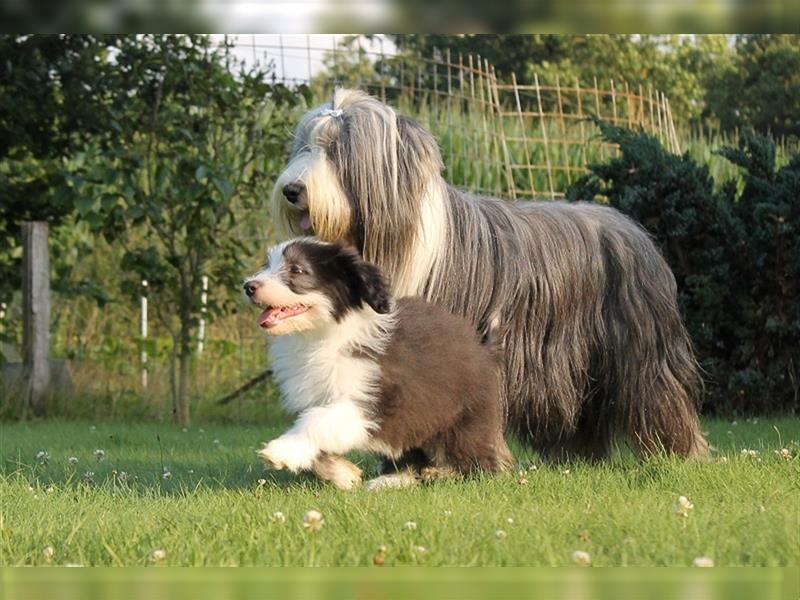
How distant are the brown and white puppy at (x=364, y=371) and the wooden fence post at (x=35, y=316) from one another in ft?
19.3

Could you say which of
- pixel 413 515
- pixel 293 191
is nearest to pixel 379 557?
pixel 413 515

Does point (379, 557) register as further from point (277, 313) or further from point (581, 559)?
point (277, 313)

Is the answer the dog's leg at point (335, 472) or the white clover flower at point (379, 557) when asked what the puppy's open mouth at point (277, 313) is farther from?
the white clover flower at point (379, 557)

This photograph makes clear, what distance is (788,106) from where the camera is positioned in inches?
1010

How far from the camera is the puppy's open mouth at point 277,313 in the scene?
505cm

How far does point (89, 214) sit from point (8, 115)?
151 centimetres

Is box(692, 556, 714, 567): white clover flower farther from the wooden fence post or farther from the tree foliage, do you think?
the wooden fence post

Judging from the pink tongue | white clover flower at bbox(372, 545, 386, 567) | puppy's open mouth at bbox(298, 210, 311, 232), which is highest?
puppy's open mouth at bbox(298, 210, 311, 232)

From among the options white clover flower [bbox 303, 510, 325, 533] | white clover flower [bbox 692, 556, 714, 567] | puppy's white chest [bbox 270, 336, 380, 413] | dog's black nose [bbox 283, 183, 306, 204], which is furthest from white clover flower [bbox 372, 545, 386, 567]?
dog's black nose [bbox 283, 183, 306, 204]

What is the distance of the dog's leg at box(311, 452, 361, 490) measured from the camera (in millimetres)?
5238

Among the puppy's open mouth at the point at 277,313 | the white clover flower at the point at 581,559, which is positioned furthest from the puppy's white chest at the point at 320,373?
the white clover flower at the point at 581,559

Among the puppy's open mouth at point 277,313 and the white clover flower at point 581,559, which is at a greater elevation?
the puppy's open mouth at point 277,313

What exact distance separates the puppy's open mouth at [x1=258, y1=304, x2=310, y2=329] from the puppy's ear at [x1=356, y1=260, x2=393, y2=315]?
11.1 inches

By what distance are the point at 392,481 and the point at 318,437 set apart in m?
0.62
